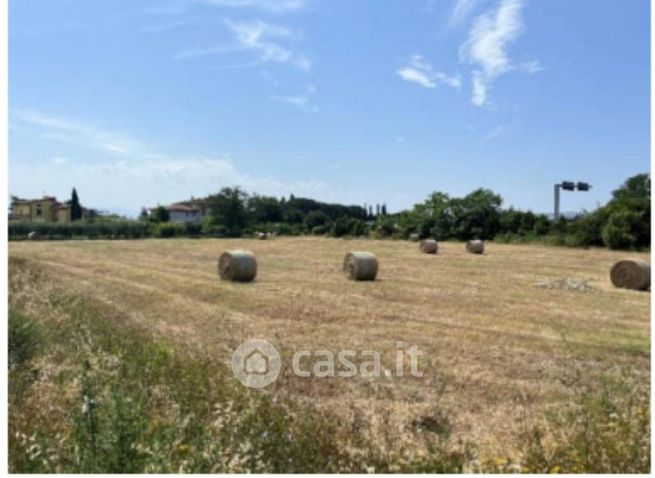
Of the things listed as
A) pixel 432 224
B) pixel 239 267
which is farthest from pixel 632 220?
pixel 239 267

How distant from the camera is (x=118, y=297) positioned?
37.3ft

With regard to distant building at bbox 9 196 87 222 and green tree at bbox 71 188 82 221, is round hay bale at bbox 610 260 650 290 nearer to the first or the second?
distant building at bbox 9 196 87 222

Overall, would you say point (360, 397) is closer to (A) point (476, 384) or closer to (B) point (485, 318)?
(A) point (476, 384)

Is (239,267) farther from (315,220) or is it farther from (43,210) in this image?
(315,220)

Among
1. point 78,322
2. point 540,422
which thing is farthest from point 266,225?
point 540,422

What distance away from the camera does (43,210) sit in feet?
164

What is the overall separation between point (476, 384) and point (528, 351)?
1618 millimetres

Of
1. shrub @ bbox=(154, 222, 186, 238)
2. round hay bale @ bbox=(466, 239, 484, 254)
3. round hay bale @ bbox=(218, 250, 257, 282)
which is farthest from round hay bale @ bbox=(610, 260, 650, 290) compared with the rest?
shrub @ bbox=(154, 222, 186, 238)

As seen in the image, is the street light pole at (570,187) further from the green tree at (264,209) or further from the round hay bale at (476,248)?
the green tree at (264,209)

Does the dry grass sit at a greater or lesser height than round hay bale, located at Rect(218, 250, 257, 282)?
lesser

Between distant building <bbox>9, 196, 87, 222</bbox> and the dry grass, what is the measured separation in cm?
3300

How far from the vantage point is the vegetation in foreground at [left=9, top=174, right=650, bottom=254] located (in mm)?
31031

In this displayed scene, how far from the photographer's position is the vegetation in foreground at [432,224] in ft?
102

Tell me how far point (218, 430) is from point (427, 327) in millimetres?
4910
